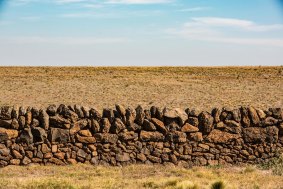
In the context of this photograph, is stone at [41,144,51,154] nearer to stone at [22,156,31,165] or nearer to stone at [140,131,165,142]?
stone at [22,156,31,165]

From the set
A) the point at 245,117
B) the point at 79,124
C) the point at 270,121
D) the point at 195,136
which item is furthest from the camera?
the point at 270,121

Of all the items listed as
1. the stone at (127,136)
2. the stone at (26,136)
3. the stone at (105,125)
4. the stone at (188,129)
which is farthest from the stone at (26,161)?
the stone at (188,129)

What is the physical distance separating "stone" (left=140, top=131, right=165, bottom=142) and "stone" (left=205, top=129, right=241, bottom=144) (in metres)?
1.32

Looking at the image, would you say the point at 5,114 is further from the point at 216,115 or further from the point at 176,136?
the point at 216,115

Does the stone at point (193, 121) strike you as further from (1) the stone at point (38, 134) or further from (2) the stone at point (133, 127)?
(1) the stone at point (38, 134)

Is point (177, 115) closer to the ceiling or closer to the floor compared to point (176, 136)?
closer to the ceiling

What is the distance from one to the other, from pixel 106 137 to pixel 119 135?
359 millimetres

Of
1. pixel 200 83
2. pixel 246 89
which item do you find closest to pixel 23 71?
pixel 200 83

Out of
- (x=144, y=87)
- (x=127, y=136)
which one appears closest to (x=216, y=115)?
(x=127, y=136)

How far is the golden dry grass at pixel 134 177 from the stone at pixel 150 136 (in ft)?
2.42

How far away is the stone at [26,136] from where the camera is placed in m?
14.7

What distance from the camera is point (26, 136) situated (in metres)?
14.7

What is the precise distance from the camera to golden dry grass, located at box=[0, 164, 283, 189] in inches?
472

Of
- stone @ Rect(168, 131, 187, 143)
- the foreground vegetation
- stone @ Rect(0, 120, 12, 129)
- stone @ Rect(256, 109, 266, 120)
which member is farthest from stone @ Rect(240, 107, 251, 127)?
stone @ Rect(0, 120, 12, 129)
